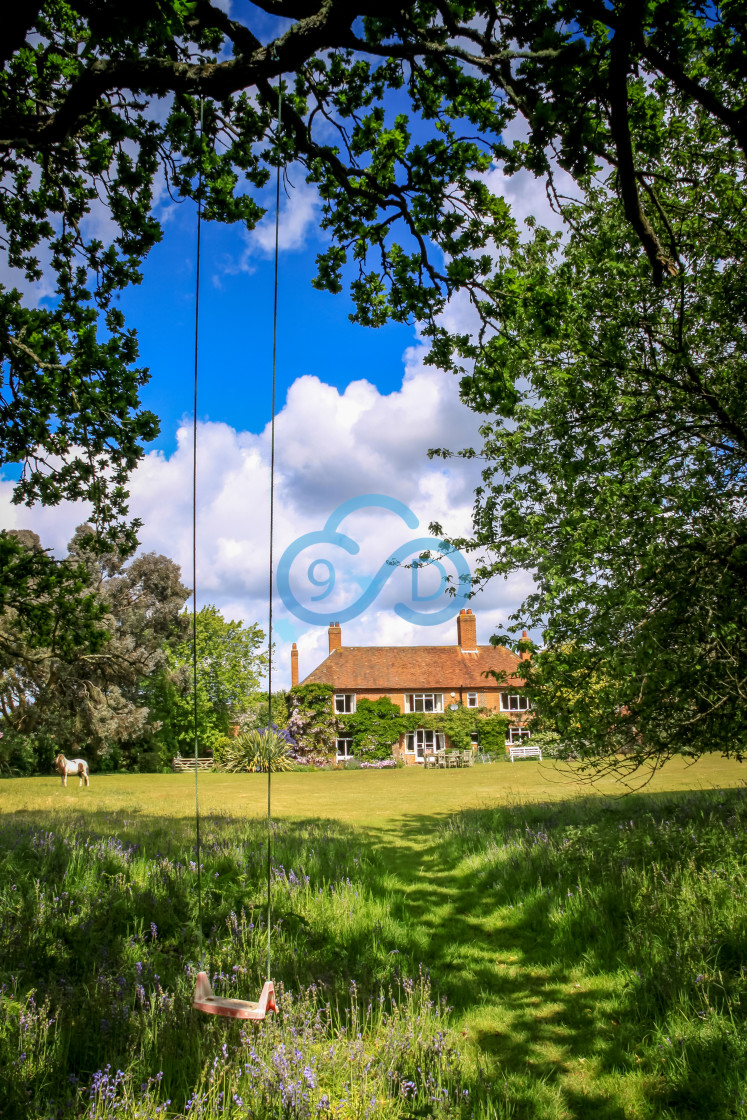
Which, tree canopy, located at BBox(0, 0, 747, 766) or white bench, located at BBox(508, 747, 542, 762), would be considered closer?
tree canopy, located at BBox(0, 0, 747, 766)

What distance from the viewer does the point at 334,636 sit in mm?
49062

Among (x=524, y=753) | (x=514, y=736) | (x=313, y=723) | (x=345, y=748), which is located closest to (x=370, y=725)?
(x=345, y=748)

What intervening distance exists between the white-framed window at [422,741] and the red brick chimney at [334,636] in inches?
324

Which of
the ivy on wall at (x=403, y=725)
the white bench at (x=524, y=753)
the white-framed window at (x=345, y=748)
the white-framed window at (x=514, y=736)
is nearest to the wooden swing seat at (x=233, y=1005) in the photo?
the white bench at (x=524, y=753)

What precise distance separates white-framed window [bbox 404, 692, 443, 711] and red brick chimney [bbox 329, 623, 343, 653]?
6.39 metres

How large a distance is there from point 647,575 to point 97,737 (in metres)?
36.1

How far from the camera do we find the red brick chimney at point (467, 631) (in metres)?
50.0

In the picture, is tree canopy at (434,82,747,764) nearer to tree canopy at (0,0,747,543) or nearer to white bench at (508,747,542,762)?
tree canopy at (0,0,747,543)

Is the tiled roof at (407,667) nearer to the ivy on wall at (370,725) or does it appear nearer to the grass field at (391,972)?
the ivy on wall at (370,725)

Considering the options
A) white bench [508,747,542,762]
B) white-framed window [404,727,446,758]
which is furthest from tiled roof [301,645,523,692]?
white bench [508,747,542,762]

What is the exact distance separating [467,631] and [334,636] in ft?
32.6

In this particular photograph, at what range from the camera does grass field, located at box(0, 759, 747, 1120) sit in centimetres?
358

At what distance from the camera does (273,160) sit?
286 inches

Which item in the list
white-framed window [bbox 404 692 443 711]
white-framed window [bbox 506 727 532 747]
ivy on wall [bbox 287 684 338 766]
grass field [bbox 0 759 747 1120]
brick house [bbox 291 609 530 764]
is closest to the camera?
grass field [bbox 0 759 747 1120]
